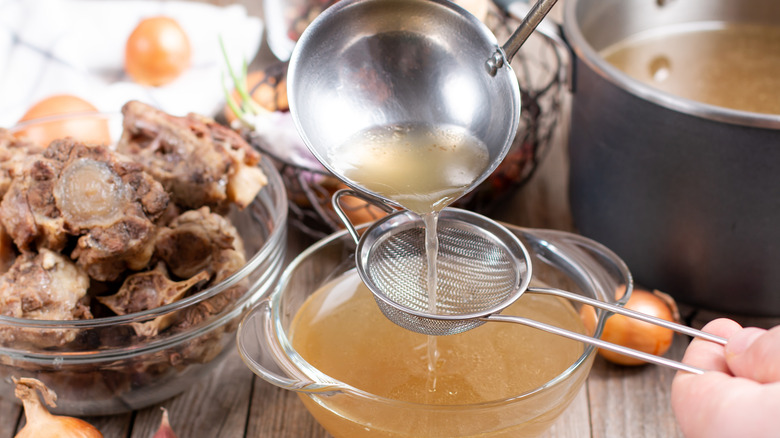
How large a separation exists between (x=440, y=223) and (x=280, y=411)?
0.49 m

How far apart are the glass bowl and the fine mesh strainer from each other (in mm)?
73

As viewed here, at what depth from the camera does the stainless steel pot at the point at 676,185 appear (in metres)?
1.51

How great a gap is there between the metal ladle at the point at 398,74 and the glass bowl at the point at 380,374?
235 millimetres

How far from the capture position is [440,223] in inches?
59.2

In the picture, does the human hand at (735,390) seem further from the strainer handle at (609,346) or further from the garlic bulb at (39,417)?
the garlic bulb at (39,417)

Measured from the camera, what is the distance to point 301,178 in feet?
6.14

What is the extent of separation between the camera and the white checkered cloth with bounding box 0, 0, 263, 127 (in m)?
2.29

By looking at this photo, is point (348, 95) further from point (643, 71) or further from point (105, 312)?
point (643, 71)

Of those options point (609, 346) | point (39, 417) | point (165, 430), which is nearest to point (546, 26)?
point (609, 346)

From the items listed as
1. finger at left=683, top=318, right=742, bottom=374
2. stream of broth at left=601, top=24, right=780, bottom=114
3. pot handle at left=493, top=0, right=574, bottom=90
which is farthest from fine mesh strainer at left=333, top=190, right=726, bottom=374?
stream of broth at left=601, top=24, right=780, bottom=114

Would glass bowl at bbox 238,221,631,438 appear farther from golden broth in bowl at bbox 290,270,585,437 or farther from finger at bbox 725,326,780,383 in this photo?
finger at bbox 725,326,780,383

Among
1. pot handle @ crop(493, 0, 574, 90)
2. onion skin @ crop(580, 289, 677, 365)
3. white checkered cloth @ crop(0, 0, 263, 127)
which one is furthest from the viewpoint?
white checkered cloth @ crop(0, 0, 263, 127)

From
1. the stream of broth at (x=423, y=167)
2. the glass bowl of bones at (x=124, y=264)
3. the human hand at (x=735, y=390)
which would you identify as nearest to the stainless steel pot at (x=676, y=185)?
the stream of broth at (x=423, y=167)

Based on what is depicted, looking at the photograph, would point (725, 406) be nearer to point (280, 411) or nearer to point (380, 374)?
point (380, 374)
